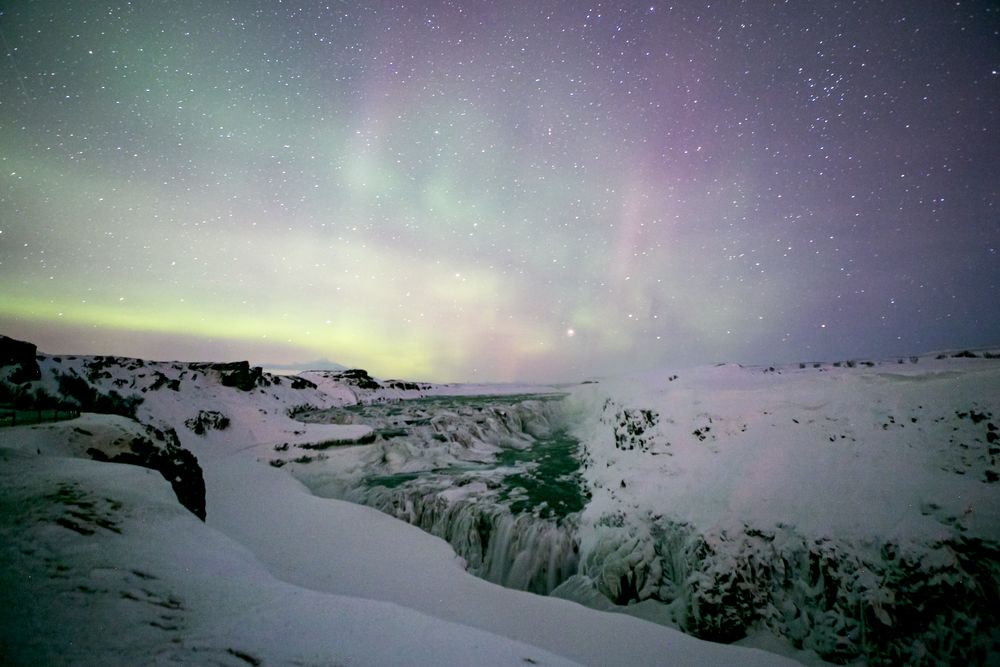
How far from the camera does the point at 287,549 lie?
697cm

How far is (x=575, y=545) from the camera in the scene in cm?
813

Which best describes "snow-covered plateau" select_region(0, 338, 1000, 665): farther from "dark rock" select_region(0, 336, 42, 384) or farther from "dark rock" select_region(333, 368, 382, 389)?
"dark rock" select_region(333, 368, 382, 389)

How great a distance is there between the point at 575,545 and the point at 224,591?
690 cm

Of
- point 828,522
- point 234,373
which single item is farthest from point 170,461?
point 234,373

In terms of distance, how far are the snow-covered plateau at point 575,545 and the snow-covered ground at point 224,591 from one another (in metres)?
0.02

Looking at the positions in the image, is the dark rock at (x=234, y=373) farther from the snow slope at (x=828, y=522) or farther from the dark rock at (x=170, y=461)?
the snow slope at (x=828, y=522)

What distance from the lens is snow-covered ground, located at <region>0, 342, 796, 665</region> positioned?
2168 mm

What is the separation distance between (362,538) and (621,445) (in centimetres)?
693

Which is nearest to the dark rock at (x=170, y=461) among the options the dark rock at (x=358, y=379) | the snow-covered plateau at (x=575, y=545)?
the snow-covered plateau at (x=575, y=545)

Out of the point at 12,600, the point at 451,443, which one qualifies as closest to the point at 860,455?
the point at 12,600

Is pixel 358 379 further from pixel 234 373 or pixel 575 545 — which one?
pixel 575 545

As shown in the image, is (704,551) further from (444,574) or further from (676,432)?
(444,574)

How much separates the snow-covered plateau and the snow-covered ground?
0.8 inches

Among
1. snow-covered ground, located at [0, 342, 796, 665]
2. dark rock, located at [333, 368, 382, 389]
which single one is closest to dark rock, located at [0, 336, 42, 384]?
snow-covered ground, located at [0, 342, 796, 665]
